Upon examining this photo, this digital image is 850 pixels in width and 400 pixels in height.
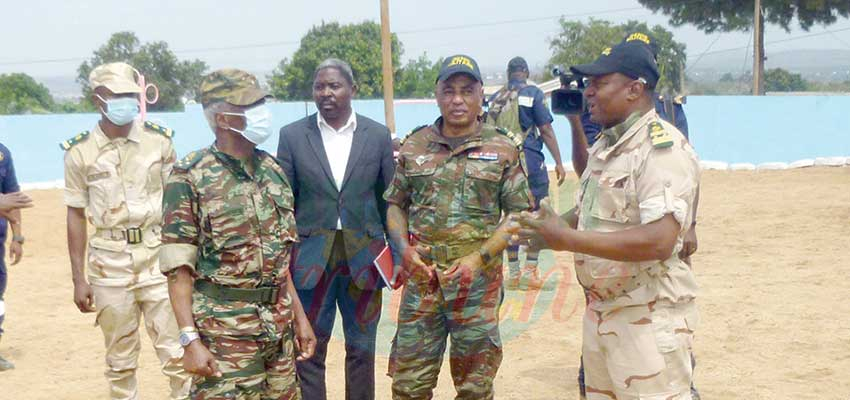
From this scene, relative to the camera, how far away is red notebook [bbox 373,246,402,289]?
4.52m

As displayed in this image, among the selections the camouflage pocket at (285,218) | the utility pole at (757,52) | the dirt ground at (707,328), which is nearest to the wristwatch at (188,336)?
the camouflage pocket at (285,218)

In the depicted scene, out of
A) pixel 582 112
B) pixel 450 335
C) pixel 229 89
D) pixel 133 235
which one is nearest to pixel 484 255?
pixel 450 335

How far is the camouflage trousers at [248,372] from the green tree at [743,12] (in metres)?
28.7

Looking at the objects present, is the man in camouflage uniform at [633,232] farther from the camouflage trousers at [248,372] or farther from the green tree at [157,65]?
the green tree at [157,65]

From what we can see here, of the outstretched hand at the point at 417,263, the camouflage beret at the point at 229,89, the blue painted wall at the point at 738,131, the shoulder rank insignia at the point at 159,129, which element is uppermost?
the camouflage beret at the point at 229,89

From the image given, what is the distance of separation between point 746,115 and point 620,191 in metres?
18.2

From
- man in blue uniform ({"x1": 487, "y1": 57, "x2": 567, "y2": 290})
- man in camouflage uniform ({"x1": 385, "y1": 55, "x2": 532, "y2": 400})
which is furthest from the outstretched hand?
man in blue uniform ({"x1": 487, "y1": 57, "x2": 567, "y2": 290})

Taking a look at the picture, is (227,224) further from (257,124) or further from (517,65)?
(517,65)

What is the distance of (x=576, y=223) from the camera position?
3.67 m

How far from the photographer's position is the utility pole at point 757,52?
2792 cm

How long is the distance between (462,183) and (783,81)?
46.2m

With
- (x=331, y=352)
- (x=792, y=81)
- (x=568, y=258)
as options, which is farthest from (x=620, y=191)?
(x=792, y=81)

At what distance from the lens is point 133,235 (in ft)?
15.8

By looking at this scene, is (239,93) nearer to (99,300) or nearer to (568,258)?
(99,300)
